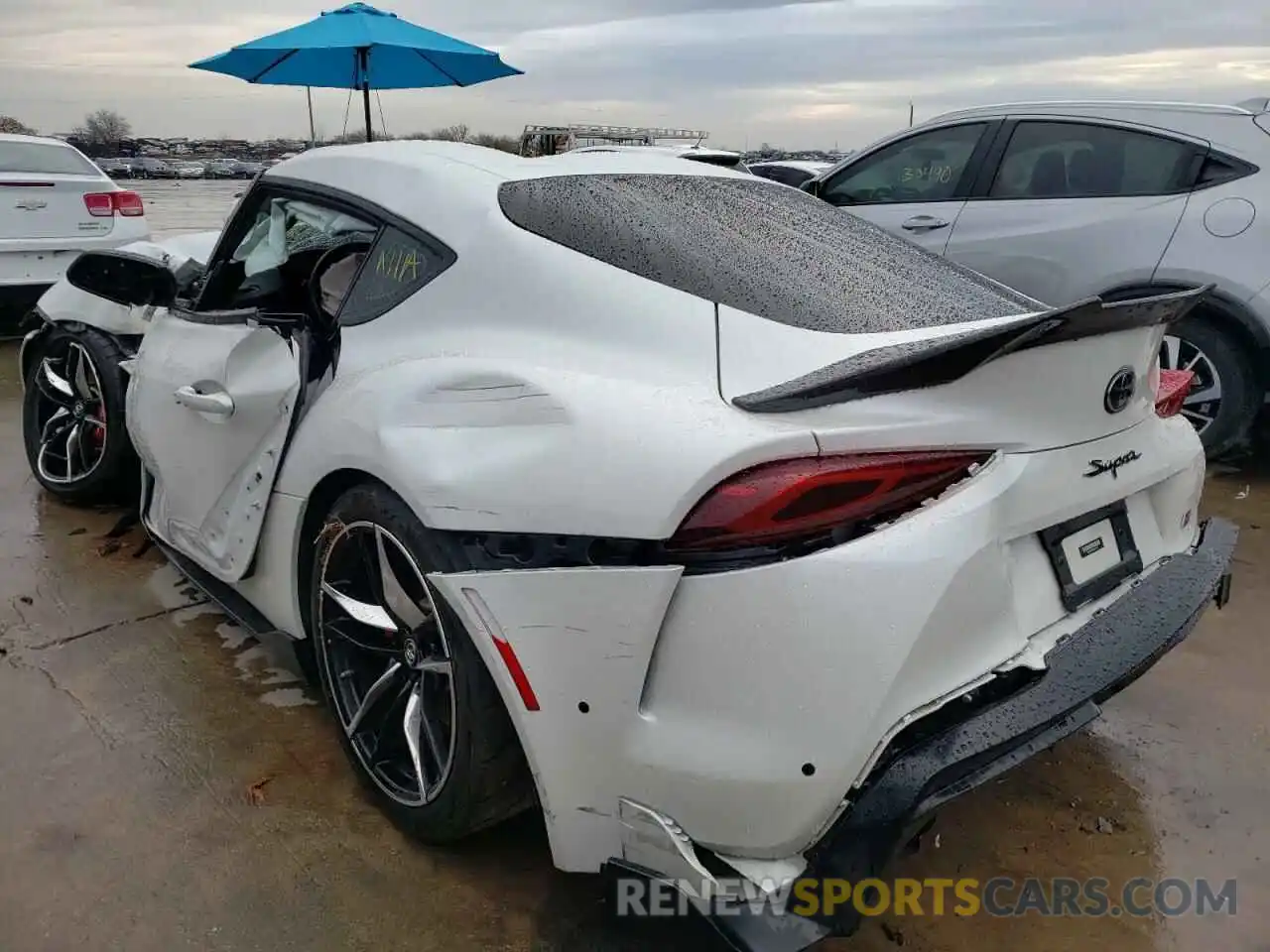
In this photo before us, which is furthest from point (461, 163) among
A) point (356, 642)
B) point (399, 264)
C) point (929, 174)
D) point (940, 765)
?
point (929, 174)

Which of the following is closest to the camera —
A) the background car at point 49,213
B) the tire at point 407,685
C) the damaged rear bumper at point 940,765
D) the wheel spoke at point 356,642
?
the damaged rear bumper at point 940,765

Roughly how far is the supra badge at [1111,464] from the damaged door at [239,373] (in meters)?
1.70

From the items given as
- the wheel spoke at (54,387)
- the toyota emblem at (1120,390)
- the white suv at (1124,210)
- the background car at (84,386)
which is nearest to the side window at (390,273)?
the toyota emblem at (1120,390)

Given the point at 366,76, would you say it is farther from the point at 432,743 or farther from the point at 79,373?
the point at 432,743

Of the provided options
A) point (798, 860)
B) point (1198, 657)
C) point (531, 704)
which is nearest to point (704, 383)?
point (531, 704)

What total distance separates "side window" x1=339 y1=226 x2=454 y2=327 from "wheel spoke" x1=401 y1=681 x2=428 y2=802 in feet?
2.90

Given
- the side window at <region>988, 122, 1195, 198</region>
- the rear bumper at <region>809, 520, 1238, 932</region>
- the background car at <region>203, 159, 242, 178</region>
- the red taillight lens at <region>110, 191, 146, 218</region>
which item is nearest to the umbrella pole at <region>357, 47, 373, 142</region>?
the red taillight lens at <region>110, 191, 146, 218</region>

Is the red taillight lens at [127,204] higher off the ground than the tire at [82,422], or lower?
higher

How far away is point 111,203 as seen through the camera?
782 cm

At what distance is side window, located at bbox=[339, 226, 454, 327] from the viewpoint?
2.29 meters

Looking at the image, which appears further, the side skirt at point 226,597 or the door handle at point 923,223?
the door handle at point 923,223

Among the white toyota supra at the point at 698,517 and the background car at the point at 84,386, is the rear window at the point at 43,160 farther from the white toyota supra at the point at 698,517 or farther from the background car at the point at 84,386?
the white toyota supra at the point at 698,517

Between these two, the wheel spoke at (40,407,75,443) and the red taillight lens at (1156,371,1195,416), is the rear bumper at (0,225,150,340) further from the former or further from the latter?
the red taillight lens at (1156,371,1195,416)

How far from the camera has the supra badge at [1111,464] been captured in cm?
197
